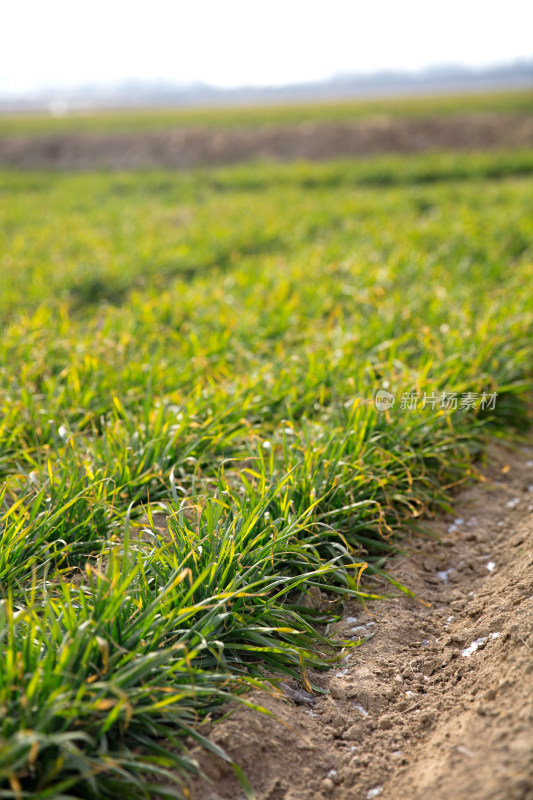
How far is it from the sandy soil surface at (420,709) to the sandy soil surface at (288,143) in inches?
838

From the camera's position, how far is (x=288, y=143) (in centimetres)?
2358

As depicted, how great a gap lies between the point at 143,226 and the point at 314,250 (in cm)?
354

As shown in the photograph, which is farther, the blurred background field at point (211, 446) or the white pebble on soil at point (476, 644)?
the white pebble on soil at point (476, 644)

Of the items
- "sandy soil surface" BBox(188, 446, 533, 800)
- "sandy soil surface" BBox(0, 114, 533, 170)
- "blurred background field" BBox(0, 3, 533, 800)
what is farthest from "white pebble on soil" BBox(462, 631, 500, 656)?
"sandy soil surface" BBox(0, 114, 533, 170)

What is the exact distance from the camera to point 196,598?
229 cm

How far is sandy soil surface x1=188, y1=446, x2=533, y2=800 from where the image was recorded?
184 cm

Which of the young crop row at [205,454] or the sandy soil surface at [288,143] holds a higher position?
the sandy soil surface at [288,143]

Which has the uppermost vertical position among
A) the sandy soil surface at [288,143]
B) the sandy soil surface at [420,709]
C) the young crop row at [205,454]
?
the sandy soil surface at [288,143]

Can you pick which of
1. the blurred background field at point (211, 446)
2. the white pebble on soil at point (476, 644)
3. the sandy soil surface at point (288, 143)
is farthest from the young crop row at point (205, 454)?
the sandy soil surface at point (288, 143)

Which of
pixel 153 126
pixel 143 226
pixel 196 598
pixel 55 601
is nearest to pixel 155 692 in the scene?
pixel 196 598

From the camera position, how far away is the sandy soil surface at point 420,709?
1.84 metres

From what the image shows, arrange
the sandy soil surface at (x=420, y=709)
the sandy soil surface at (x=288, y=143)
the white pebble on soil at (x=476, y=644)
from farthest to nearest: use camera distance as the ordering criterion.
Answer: the sandy soil surface at (x=288, y=143) → the white pebble on soil at (x=476, y=644) → the sandy soil surface at (x=420, y=709)

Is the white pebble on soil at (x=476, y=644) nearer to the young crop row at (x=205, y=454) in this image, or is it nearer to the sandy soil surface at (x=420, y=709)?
the sandy soil surface at (x=420, y=709)

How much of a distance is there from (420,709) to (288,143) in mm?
23866
